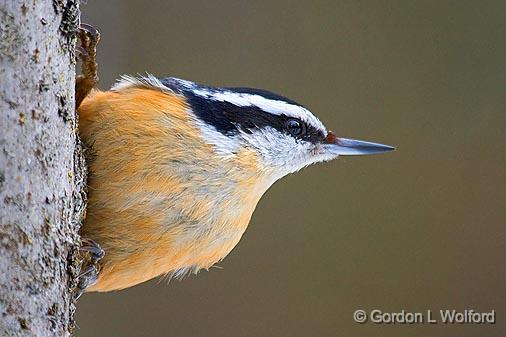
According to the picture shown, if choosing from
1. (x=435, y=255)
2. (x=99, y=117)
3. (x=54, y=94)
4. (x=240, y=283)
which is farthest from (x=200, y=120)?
(x=435, y=255)

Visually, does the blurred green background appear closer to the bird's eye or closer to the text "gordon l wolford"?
the text "gordon l wolford"

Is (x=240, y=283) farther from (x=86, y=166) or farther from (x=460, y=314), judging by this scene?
(x=86, y=166)

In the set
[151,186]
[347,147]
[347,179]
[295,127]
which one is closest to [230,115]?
[295,127]

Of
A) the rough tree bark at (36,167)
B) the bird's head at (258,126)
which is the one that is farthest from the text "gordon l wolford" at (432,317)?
the rough tree bark at (36,167)

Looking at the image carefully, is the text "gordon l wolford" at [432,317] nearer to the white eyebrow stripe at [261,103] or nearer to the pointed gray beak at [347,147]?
the pointed gray beak at [347,147]

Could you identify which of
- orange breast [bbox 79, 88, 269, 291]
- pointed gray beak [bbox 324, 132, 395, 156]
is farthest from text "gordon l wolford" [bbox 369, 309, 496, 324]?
orange breast [bbox 79, 88, 269, 291]

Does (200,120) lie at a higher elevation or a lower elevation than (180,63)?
lower
